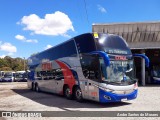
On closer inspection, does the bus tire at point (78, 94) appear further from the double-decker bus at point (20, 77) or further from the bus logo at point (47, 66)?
the double-decker bus at point (20, 77)

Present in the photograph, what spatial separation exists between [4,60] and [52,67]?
97.9 metres

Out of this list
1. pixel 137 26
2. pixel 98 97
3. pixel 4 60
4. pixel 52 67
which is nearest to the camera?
pixel 98 97

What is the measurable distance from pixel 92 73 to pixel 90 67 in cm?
34

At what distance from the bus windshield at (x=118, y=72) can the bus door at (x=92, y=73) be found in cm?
37

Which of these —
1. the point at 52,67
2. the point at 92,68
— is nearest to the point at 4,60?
the point at 52,67

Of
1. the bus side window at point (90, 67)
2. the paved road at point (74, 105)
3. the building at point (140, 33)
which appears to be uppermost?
the building at point (140, 33)

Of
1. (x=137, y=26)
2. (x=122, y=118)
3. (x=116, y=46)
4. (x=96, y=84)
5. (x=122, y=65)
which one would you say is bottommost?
(x=122, y=118)

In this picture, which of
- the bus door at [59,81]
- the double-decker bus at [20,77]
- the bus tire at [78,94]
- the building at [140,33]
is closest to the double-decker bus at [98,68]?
the bus tire at [78,94]

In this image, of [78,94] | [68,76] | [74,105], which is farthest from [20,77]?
[74,105]

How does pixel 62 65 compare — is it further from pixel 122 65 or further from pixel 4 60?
pixel 4 60

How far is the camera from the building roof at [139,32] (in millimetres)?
31500

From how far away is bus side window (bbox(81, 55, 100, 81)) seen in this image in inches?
553

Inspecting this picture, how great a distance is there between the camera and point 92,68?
47.2 ft

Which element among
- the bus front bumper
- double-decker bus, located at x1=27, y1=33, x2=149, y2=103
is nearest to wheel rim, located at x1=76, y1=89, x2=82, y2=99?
double-decker bus, located at x1=27, y1=33, x2=149, y2=103
